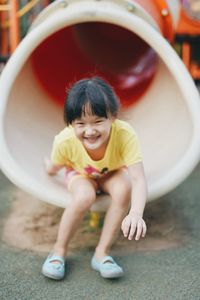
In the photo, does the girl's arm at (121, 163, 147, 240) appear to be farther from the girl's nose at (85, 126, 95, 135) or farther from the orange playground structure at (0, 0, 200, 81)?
the orange playground structure at (0, 0, 200, 81)

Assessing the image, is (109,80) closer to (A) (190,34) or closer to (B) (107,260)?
(B) (107,260)

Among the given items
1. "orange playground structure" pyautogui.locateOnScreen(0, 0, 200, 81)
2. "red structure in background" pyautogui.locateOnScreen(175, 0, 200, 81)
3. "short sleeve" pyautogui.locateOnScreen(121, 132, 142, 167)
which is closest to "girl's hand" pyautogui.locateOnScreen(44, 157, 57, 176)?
"short sleeve" pyautogui.locateOnScreen(121, 132, 142, 167)

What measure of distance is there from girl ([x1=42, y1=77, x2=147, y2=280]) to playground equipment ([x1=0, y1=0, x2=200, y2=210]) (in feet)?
0.22

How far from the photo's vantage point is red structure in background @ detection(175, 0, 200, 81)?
14.5 feet

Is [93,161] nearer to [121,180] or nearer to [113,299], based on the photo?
[121,180]

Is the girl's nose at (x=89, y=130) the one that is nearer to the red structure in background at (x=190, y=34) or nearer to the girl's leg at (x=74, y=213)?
the girl's leg at (x=74, y=213)

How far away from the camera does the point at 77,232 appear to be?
211cm

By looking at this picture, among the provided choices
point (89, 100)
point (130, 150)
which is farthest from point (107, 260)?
point (89, 100)

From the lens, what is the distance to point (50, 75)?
2.84 meters

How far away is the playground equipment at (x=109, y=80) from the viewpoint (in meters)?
2.01

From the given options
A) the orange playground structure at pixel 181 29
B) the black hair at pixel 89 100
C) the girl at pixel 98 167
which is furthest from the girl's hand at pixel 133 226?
the orange playground structure at pixel 181 29

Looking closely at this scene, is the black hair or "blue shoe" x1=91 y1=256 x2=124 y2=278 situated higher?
the black hair

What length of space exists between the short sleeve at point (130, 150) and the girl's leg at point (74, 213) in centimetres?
16

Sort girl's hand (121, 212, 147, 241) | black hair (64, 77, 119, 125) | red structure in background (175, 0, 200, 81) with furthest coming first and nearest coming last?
red structure in background (175, 0, 200, 81)
black hair (64, 77, 119, 125)
girl's hand (121, 212, 147, 241)
